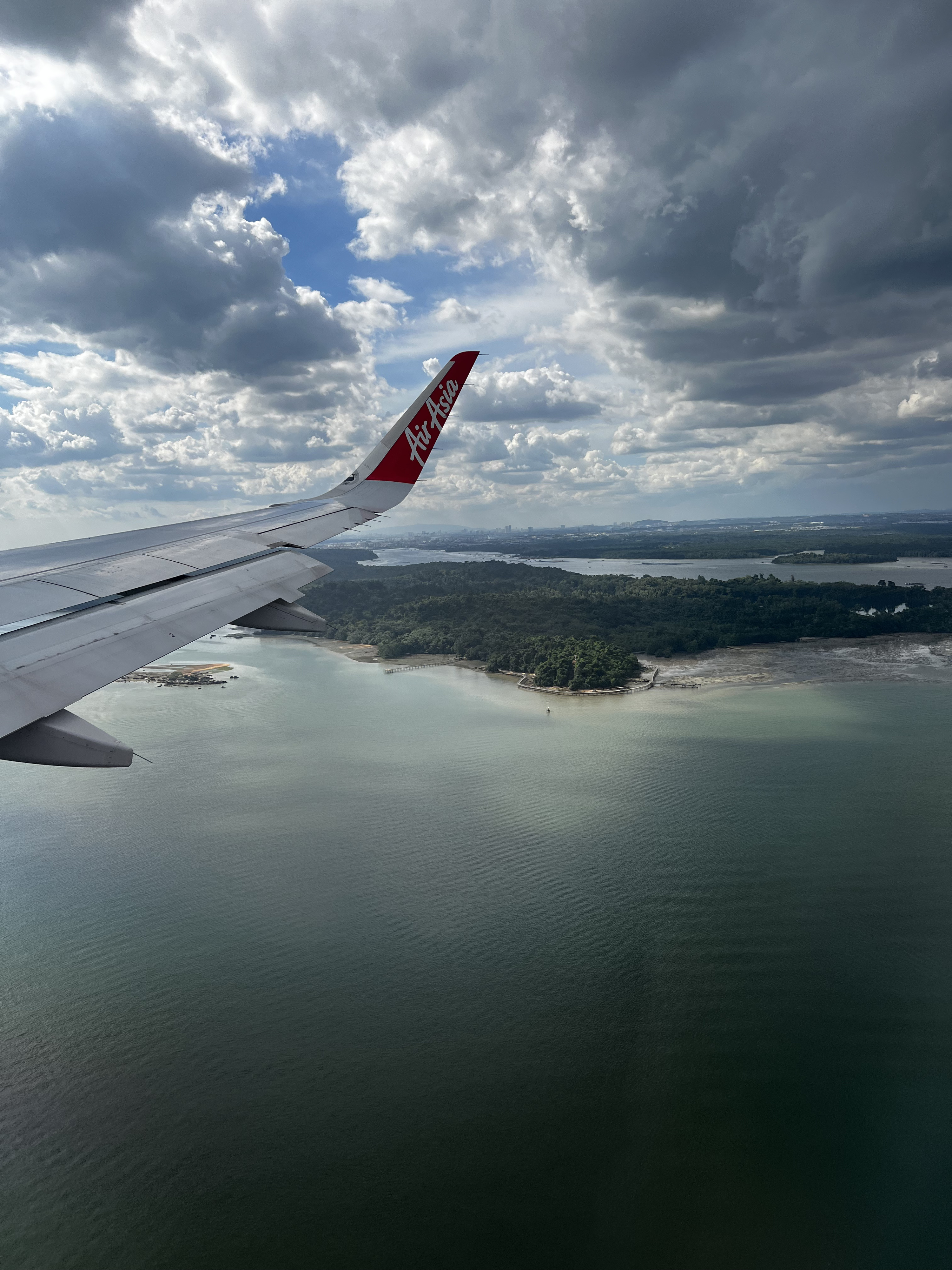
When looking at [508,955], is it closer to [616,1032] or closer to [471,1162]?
[616,1032]

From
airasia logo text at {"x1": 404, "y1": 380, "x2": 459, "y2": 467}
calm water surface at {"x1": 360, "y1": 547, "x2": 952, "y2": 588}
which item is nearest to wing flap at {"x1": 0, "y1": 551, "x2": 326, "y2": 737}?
airasia logo text at {"x1": 404, "y1": 380, "x2": 459, "y2": 467}

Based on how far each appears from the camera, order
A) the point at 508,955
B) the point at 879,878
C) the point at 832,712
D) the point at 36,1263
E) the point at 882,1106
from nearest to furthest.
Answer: the point at 36,1263 < the point at 882,1106 < the point at 508,955 < the point at 879,878 < the point at 832,712

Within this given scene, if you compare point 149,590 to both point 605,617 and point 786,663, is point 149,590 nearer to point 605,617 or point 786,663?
point 786,663

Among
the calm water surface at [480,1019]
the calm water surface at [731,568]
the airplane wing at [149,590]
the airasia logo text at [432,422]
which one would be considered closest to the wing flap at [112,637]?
the airplane wing at [149,590]

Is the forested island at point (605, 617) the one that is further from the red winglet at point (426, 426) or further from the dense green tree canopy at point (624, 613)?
the red winglet at point (426, 426)

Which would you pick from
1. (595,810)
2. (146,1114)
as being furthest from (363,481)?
(595,810)
